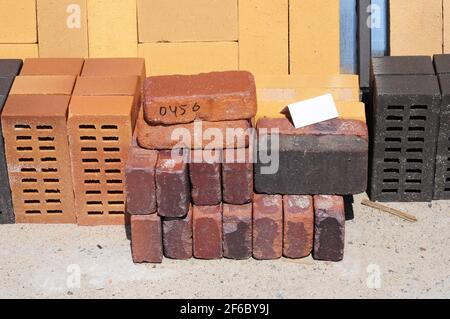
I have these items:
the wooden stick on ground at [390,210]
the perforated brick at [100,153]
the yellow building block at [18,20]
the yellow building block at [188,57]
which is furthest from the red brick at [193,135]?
the yellow building block at [18,20]

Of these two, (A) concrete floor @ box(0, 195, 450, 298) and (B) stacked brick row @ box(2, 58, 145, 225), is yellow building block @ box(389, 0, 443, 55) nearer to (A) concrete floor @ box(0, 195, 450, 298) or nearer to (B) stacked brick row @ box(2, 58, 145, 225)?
(A) concrete floor @ box(0, 195, 450, 298)

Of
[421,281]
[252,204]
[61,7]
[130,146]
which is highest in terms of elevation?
[61,7]

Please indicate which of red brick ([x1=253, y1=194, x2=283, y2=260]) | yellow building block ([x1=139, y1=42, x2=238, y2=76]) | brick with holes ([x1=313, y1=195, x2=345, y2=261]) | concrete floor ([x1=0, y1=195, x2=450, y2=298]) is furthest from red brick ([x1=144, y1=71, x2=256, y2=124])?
yellow building block ([x1=139, y1=42, x2=238, y2=76])

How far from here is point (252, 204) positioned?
635 centimetres

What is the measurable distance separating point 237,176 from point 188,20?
216 centimetres

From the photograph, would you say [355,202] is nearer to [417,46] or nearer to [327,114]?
[327,114]

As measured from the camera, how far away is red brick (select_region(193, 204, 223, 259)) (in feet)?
20.6

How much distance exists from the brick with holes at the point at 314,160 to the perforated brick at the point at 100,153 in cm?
116

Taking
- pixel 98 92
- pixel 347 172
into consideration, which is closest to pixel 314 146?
pixel 347 172

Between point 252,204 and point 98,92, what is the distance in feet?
5.37

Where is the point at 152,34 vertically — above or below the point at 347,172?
above

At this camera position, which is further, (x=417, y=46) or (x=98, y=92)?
(x=417, y=46)

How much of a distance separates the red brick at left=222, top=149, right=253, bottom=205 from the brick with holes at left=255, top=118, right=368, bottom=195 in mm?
100

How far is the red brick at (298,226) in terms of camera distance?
626 cm
